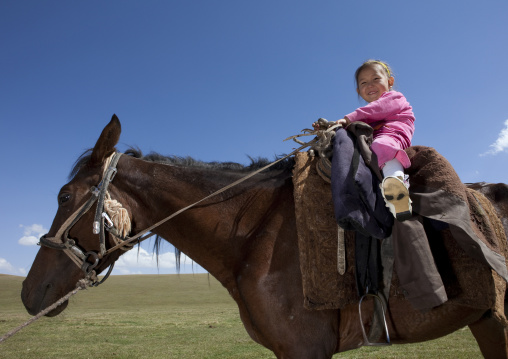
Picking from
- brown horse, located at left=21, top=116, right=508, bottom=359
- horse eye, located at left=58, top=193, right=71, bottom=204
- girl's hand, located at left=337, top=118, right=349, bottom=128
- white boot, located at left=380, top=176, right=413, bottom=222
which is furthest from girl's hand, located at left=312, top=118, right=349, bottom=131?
horse eye, located at left=58, top=193, right=71, bottom=204

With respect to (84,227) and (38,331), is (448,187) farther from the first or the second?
(38,331)

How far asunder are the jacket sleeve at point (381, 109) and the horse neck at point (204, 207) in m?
0.84

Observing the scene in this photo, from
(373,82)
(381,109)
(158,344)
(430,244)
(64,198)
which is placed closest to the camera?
(430,244)

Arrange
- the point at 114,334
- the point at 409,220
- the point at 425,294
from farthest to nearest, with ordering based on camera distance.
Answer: the point at 114,334, the point at 409,220, the point at 425,294

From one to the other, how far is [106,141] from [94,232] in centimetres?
86

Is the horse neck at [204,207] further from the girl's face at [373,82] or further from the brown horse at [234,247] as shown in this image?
the girl's face at [373,82]

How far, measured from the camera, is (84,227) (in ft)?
9.73

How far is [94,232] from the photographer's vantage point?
2.84 meters

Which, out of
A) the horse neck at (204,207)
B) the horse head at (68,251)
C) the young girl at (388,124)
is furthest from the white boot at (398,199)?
the horse head at (68,251)

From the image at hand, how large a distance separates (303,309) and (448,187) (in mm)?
1364

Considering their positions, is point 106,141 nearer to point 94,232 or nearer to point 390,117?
point 94,232

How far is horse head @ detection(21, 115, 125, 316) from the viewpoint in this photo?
2.90m

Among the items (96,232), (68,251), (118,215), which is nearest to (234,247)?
(118,215)

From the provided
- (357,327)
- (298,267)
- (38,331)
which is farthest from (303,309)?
(38,331)
